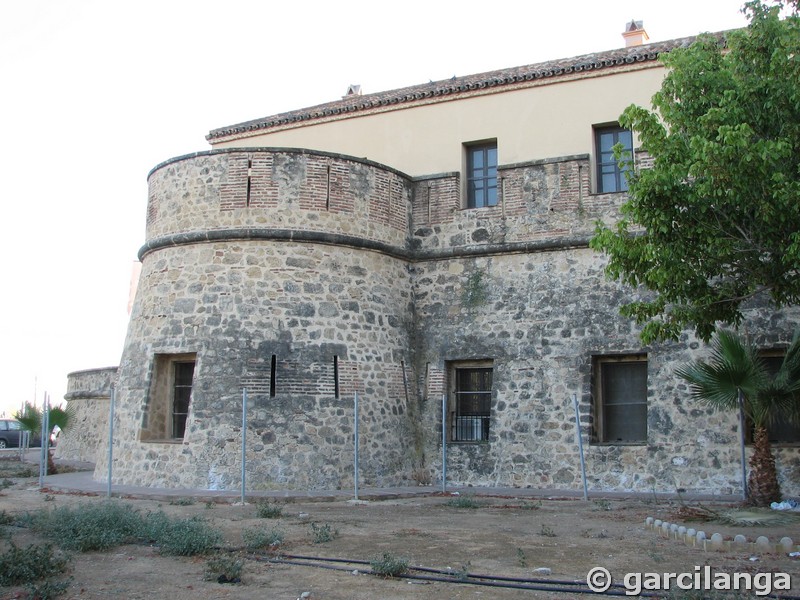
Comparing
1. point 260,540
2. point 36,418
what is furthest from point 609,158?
point 36,418

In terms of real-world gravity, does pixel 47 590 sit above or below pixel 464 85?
below

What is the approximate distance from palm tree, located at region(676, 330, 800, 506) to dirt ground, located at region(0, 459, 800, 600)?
29.7 inches

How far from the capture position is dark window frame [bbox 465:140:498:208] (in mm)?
17828

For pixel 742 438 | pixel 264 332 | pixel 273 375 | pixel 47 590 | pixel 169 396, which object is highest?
pixel 264 332

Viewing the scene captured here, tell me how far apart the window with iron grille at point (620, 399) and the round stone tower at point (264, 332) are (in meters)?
3.45

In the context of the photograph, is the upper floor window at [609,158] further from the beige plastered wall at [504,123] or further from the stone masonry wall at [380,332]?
the stone masonry wall at [380,332]

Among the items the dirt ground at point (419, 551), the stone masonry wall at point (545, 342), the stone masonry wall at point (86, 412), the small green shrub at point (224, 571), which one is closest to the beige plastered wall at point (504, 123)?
the stone masonry wall at point (545, 342)

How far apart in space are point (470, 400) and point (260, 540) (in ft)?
27.7

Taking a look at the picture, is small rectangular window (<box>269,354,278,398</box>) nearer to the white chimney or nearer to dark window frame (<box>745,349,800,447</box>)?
dark window frame (<box>745,349,800,447</box>)

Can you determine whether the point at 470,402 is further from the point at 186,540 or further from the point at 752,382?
the point at 186,540

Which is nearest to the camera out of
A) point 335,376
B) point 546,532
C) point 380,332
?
point 546,532

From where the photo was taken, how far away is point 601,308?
15.5 m

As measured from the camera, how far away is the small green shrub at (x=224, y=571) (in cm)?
710

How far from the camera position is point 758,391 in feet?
39.8
